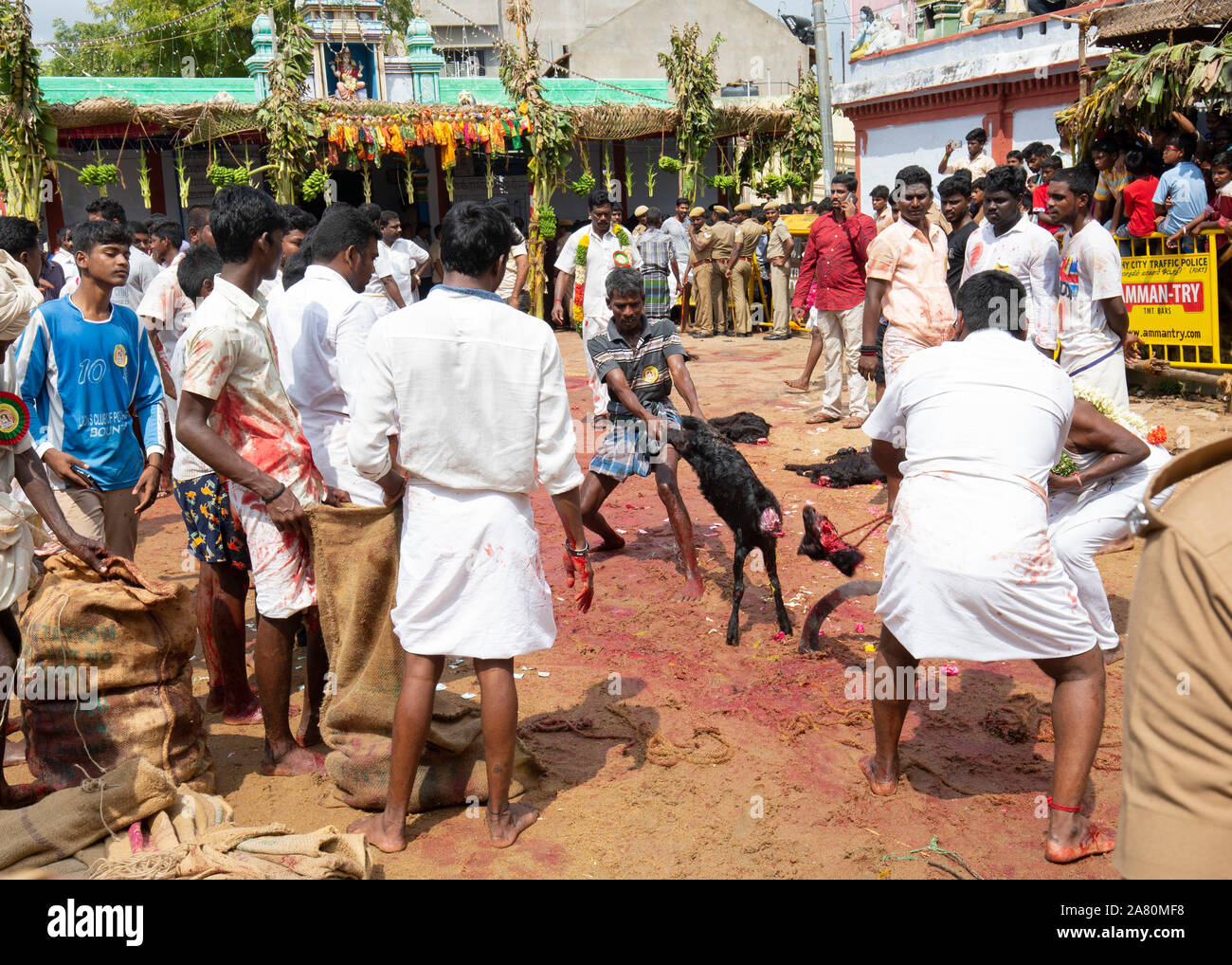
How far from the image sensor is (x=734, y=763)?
426 centimetres

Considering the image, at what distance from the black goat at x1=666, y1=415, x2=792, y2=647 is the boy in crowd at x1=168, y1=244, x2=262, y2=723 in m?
2.42

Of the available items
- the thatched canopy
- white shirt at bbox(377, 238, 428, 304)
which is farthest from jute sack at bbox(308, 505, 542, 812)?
the thatched canopy

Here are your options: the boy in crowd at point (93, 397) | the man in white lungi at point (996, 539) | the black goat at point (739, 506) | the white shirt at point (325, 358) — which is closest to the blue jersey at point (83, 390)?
the boy in crowd at point (93, 397)

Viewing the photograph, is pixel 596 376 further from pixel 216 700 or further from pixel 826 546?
pixel 216 700

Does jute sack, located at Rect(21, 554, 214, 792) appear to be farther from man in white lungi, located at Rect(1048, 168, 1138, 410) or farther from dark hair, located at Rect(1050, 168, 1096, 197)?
dark hair, located at Rect(1050, 168, 1096, 197)

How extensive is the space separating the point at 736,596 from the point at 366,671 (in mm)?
2288

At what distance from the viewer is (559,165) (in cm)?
1842

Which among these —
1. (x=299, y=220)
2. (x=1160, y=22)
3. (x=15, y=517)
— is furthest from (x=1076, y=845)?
(x=1160, y=22)

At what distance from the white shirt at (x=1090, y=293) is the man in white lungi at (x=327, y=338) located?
408cm

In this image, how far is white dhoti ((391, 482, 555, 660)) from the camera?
3.44m

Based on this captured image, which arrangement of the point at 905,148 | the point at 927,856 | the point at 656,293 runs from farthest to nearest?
the point at 905,148 < the point at 656,293 < the point at 927,856
